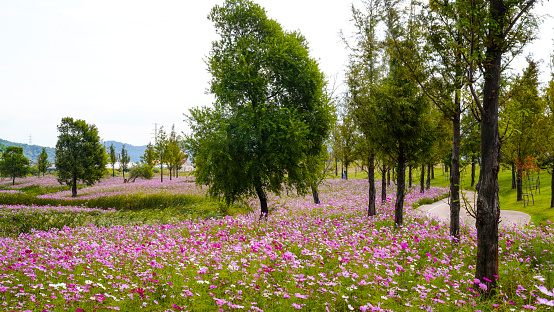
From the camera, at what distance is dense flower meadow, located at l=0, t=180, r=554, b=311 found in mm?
4574

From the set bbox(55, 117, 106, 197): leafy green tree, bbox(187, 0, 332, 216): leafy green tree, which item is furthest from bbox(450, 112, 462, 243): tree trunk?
bbox(55, 117, 106, 197): leafy green tree

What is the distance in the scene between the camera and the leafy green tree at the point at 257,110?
13.0 meters

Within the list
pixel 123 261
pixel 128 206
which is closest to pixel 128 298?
pixel 123 261

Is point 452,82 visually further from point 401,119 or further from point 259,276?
point 259,276

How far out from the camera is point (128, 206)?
75.5 ft

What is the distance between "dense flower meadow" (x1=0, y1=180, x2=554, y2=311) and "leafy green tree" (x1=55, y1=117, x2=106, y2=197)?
28142 millimetres

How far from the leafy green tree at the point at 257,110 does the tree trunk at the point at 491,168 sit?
7.54 meters

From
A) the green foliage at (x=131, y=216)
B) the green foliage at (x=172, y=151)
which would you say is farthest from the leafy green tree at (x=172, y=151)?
the green foliage at (x=131, y=216)

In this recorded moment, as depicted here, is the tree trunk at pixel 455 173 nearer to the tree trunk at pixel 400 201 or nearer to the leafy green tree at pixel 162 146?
the tree trunk at pixel 400 201

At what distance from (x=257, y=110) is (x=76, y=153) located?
30842 mm

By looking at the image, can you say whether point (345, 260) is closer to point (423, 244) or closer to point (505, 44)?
point (423, 244)

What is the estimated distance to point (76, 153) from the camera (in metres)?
33.6

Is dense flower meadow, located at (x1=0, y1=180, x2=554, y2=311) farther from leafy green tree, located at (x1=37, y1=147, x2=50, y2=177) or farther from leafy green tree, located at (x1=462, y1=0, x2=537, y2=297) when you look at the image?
leafy green tree, located at (x1=37, y1=147, x2=50, y2=177)

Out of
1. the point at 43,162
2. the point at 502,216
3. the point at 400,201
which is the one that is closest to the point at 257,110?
the point at 400,201
